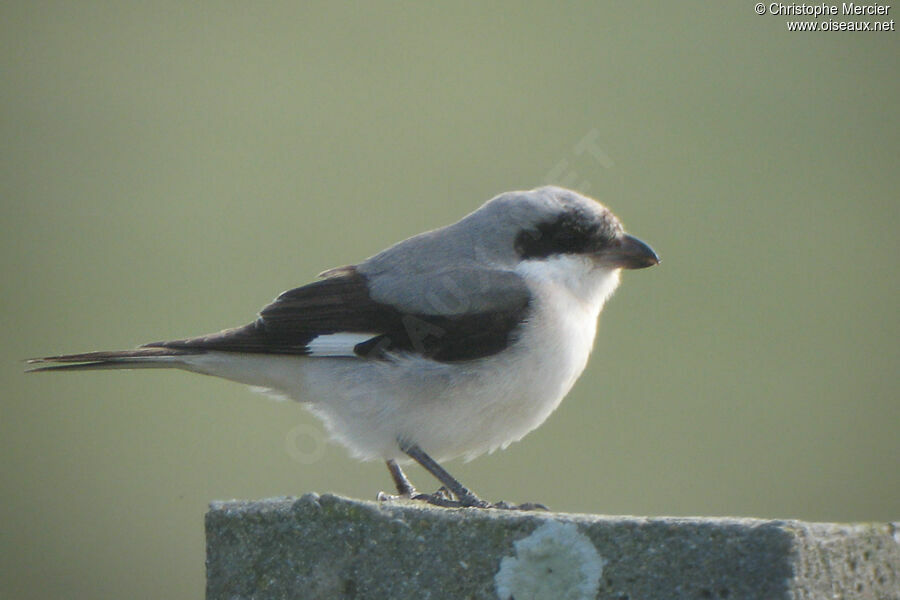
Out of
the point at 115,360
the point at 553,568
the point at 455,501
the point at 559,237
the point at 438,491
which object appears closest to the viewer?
the point at 553,568

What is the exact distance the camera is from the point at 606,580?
2133mm

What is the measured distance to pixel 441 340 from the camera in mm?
3922

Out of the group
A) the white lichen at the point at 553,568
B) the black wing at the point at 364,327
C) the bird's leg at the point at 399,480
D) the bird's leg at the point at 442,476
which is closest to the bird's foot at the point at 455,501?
the bird's leg at the point at 442,476

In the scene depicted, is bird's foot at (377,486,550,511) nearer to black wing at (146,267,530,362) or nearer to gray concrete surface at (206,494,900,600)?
black wing at (146,267,530,362)

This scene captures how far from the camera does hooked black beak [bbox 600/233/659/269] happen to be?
14.1ft

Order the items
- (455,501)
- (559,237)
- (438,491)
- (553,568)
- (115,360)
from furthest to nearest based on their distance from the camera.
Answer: (559,237) → (115,360) → (438,491) → (455,501) → (553,568)

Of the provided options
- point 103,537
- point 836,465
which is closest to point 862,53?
point 836,465

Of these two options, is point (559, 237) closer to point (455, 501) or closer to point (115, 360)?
point (455, 501)

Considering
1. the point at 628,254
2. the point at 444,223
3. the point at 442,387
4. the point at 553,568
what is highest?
the point at 444,223

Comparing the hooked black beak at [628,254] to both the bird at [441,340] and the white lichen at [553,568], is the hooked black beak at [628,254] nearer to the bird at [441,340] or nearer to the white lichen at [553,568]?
the bird at [441,340]

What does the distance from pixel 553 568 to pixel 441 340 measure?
1.81m

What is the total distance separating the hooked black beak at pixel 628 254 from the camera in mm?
4312

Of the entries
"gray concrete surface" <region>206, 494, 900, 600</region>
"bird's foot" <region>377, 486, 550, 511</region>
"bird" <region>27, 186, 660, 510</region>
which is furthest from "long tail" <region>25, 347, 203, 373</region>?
"gray concrete surface" <region>206, 494, 900, 600</region>

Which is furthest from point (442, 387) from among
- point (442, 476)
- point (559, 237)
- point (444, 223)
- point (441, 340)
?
point (444, 223)
